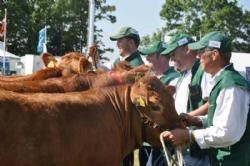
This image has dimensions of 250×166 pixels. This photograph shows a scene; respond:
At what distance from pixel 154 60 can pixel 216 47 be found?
8.30 ft

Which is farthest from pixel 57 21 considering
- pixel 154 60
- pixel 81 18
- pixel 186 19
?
pixel 154 60

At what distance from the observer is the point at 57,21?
57.3 meters

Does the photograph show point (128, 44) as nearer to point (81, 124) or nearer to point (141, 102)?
point (141, 102)

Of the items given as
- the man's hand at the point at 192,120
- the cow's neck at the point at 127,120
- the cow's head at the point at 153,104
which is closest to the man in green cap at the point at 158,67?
the man's hand at the point at 192,120

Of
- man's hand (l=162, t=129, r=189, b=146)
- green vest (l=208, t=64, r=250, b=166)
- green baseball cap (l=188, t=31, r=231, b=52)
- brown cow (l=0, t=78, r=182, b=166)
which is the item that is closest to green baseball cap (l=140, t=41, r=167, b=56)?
green baseball cap (l=188, t=31, r=231, b=52)

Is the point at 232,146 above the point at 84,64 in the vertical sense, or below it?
below

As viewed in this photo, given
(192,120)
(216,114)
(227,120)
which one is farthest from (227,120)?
(192,120)

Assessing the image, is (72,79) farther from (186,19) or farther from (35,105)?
(186,19)

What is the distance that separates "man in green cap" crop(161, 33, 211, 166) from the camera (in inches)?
186

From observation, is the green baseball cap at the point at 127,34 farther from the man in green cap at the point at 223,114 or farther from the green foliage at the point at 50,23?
the green foliage at the point at 50,23

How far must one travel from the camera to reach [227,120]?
12.9 feet

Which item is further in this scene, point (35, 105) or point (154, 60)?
point (154, 60)

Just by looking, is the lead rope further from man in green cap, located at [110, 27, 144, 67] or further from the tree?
the tree

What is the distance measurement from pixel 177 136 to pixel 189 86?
165 cm
